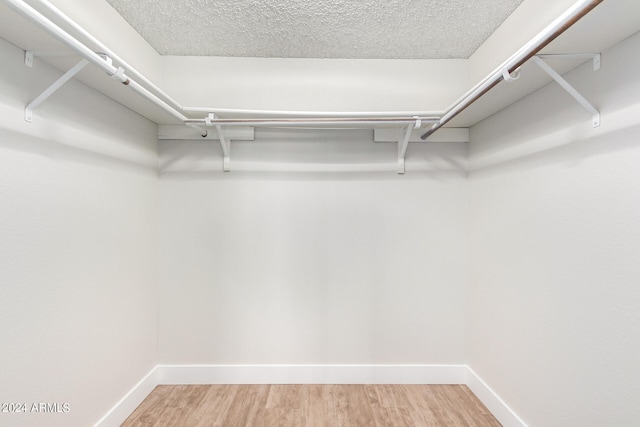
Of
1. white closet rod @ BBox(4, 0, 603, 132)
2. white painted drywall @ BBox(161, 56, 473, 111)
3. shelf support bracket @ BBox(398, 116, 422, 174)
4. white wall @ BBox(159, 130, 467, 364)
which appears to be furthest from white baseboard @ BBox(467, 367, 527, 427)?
white painted drywall @ BBox(161, 56, 473, 111)

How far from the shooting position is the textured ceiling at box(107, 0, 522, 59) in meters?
1.60

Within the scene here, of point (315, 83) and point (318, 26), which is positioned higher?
point (318, 26)

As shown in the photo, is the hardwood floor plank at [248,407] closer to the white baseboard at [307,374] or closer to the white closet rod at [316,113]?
the white baseboard at [307,374]

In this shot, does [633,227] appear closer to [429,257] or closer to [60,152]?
[429,257]

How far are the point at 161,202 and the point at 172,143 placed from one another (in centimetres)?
45

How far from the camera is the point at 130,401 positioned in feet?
6.23

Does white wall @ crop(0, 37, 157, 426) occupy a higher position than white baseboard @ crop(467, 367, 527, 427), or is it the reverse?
white wall @ crop(0, 37, 157, 426)

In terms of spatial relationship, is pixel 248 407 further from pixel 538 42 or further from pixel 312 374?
pixel 538 42

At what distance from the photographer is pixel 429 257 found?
7.55ft

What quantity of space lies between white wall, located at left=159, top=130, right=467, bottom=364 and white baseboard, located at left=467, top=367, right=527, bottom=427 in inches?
6.3

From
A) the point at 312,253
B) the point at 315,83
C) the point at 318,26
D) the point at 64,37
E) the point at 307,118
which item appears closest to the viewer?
the point at 64,37

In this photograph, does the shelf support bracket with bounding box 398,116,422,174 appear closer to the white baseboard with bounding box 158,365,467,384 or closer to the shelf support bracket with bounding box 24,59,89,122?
the white baseboard with bounding box 158,365,467,384

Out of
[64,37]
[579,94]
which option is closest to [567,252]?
[579,94]

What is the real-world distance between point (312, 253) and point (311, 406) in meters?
1.00
